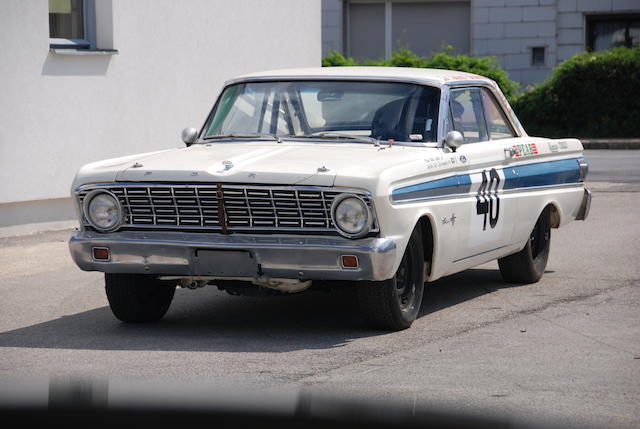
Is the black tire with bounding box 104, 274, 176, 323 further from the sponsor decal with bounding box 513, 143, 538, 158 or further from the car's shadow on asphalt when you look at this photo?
the sponsor decal with bounding box 513, 143, 538, 158

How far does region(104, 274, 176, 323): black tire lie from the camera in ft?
27.0

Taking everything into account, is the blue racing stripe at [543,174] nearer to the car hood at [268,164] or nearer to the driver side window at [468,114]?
the driver side window at [468,114]

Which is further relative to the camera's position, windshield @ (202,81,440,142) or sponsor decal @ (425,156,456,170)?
windshield @ (202,81,440,142)

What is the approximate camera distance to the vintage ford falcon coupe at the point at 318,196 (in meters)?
7.54

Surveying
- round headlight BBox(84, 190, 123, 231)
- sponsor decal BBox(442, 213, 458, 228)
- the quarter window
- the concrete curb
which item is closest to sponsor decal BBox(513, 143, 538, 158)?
the quarter window

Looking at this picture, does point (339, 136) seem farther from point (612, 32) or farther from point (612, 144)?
point (612, 32)

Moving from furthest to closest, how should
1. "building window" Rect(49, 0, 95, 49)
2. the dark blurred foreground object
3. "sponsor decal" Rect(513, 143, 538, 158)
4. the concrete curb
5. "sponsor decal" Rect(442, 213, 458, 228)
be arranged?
the concrete curb → "building window" Rect(49, 0, 95, 49) → "sponsor decal" Rect(513, 143, 538, 158) → "sponsor decal" Rect(442, 213, 458, 228) → the dark blurred foreground object

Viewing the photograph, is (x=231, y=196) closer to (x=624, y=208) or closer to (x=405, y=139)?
(x=405, y=139)

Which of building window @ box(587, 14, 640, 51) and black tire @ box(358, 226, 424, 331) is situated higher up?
building window @ box(587, 14, 640, 51)

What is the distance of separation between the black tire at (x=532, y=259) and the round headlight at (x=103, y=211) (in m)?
3.39

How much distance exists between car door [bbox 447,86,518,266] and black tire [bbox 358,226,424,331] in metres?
0.62

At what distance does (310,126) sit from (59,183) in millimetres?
5574

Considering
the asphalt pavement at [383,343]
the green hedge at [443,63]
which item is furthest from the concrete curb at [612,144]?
the asphalt pavement at [383,343]

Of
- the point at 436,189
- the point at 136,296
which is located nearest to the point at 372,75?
the point at 436,189
